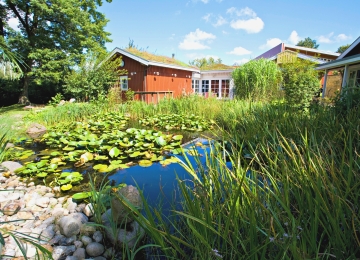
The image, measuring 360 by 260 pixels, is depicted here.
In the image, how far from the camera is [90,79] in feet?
32.8

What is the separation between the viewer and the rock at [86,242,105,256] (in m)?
1.52

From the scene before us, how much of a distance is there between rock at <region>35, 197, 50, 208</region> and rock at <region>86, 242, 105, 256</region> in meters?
0.93

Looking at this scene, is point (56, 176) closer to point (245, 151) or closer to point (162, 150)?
point (162, 150)

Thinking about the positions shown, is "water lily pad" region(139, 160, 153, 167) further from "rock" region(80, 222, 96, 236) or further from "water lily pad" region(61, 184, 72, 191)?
"rock" region(80, 222, 96, 236)

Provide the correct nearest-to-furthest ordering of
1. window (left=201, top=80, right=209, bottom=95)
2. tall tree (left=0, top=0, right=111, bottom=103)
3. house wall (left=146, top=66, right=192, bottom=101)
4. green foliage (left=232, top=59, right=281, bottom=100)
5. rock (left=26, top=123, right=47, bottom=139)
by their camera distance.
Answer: rock (left=26, top=123, right=47, bottom=139) → green foliage (left=232, top=59, right=281, bottom=100) → tall tree (left=0, top=0, right=111, bottom=103) → house wall (left=146, top=66, right=192, bottom=101) → window (left=201, top=80, right=209, bottom=95)

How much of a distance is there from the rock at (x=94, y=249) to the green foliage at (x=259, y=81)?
731 cm

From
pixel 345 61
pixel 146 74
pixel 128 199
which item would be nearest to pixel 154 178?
pixel 128 199

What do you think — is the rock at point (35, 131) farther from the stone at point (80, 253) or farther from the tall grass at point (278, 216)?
the tall grass at point (278, 216)

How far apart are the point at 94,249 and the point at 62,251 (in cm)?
24

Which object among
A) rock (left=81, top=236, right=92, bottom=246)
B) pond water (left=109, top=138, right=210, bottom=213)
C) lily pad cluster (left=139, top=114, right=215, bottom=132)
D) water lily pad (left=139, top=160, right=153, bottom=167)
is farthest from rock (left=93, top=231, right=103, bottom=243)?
lily pad cluster (left=139, top=114, right=215, bottom=132)

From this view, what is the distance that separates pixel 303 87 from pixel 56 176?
753 cm

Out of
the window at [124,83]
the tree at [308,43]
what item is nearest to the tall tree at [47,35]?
the window at [124,83]

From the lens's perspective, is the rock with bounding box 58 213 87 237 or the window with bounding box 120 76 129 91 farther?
the window with bounding box 120 76 129 91

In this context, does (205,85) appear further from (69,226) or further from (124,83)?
(69,226)
